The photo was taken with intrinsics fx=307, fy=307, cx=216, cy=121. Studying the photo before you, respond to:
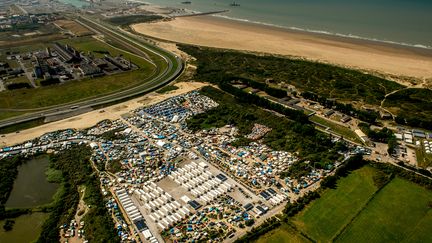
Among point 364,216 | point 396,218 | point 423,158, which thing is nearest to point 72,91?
point 364,216

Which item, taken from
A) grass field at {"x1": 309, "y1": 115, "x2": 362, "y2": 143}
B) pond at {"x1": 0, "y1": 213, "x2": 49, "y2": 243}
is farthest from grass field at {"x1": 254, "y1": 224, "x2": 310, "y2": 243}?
pond at {"x1": 0, "y1": 213, "x2": 49, "y2": 243}

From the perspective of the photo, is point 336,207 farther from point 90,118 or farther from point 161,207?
point 90,118

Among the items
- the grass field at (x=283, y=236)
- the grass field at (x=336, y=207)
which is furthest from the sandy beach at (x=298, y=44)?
the grass field at (x=283, y=236)

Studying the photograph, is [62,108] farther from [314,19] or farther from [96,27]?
[314,19]

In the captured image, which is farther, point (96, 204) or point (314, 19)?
point (314, 19)

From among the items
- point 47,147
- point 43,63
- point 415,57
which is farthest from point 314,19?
point 47,147

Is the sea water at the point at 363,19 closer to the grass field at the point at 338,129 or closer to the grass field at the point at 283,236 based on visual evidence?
the grass field at the point at 338,129
